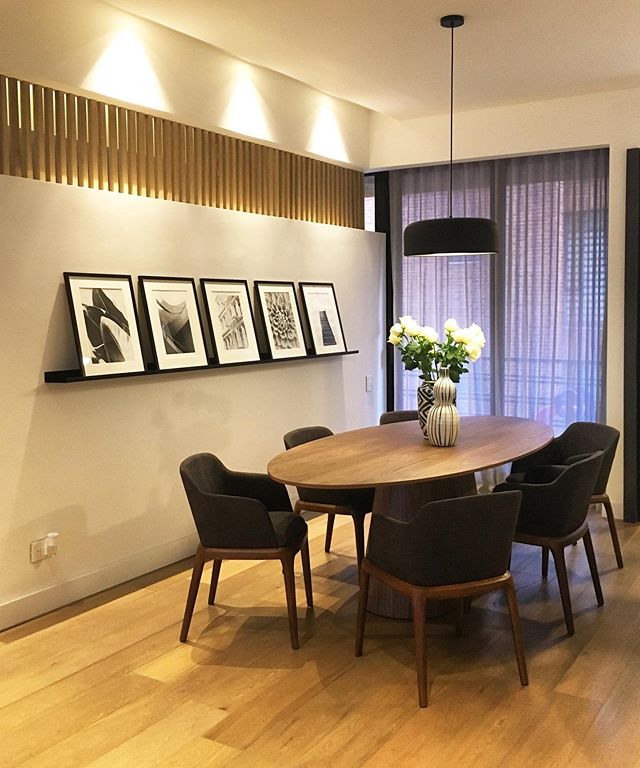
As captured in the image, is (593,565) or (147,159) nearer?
(593,565)

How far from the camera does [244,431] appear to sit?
5191 millimetres

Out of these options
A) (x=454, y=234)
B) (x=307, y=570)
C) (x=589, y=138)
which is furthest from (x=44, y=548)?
(x=589, y=138)

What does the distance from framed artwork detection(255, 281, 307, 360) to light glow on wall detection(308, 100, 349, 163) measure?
1.04 m

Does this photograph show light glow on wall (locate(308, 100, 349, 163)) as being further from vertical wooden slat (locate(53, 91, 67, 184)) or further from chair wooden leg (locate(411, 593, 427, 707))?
chair wooden leg (locate(411, 593, 427, 707))

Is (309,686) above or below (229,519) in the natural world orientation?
below

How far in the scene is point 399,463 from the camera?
3611 mm

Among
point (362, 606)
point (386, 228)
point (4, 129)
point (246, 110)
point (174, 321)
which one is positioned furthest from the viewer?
point (386, 228)

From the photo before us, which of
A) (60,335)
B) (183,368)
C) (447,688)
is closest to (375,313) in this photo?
(183,368)

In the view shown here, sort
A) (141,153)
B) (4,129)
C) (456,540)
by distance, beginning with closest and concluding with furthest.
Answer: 1. (456,540)
2. (4,129)
3. (141,153)

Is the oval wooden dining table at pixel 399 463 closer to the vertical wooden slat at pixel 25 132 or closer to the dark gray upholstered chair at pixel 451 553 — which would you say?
the dark gray upholstered chair at pixel 451 553

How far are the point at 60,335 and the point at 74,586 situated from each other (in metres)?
1.26

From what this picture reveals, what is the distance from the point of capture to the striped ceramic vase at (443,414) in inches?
157

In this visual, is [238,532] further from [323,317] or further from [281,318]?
[323,317]

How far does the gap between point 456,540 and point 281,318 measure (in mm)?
2695
